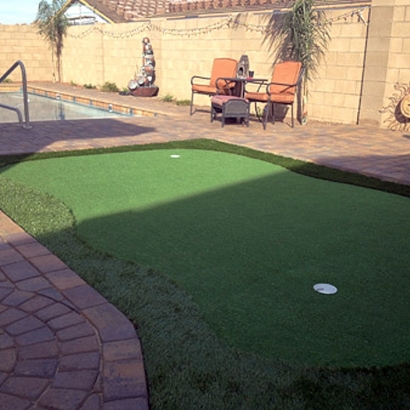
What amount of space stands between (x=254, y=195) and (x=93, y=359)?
252 cm

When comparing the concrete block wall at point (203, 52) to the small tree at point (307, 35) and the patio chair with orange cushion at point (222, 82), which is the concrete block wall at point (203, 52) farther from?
the patio chair with orange cushion at point (222, 82)

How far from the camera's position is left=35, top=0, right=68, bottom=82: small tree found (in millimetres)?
16109

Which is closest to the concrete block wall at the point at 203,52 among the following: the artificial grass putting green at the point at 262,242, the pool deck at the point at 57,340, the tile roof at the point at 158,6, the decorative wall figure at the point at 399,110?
the decorative wall figure at the point at 399,110

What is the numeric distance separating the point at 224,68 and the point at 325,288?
279 inches

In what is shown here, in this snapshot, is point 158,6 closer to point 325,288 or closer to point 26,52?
point 26,52

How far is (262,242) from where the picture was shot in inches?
124

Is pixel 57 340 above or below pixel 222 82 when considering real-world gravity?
below

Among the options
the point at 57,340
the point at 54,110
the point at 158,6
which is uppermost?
the point at 158,6

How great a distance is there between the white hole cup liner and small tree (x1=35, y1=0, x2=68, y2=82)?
15.6m

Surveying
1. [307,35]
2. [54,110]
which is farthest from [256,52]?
[54,110]

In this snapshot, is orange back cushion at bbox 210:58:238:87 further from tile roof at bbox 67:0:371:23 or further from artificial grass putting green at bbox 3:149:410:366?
tile roof at bbox 67:0:371:23

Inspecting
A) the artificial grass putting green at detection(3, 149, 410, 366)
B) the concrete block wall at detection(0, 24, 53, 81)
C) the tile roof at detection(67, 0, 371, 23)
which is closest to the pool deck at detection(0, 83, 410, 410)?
the artificial grass putting green at detection(3, 149, 410, 366)

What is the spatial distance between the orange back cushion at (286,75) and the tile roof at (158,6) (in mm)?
5417

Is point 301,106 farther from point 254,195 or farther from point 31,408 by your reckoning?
point 31,408
